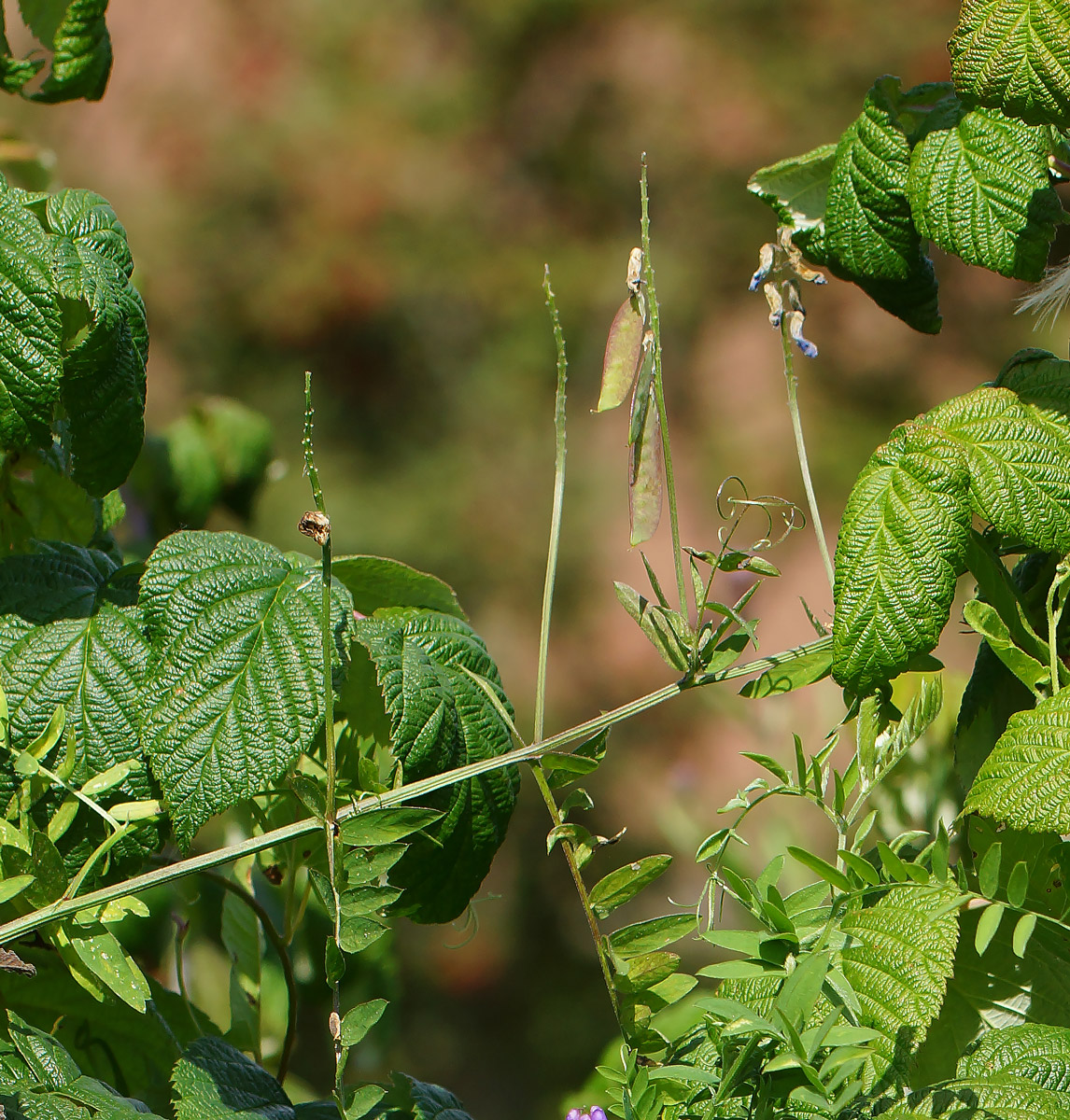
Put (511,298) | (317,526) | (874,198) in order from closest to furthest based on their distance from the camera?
(317,526), (874,198), (511,298)

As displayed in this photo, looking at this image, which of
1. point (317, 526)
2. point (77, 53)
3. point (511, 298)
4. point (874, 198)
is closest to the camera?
point (317, 526)

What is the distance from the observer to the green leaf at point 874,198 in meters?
0.52

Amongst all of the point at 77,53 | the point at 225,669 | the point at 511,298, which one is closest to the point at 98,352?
the point at 225,669

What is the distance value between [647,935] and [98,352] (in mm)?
347

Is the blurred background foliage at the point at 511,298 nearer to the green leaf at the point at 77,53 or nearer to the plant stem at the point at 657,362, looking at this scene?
the green leaf at the point at 77,53

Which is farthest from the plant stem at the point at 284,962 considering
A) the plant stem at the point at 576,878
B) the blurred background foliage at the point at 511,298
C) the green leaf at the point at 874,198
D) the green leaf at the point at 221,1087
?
the blurred background foliage at the point at 511,298

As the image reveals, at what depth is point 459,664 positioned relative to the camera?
53 cm

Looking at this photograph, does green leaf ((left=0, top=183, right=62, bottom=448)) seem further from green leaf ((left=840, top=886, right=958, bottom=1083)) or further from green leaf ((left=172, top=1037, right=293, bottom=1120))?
green leaf ((left=840, top=886, right=958, bottom=1083))

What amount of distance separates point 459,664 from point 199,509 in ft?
1.40

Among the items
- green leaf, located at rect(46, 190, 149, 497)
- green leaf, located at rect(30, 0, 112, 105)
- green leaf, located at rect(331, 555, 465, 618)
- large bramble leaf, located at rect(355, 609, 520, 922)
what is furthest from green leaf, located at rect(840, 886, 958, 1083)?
green leaf, located at rect(30, 0, 112, 105)

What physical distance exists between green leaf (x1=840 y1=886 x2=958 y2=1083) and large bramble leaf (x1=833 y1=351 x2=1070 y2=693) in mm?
87

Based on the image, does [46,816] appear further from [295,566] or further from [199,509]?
[199,509]

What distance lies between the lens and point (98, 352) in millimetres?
480

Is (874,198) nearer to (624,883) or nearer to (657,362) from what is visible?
(657,362)
